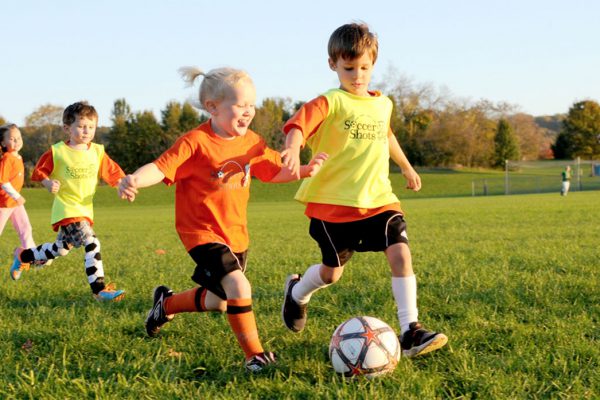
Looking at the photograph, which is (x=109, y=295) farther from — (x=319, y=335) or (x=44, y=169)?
(x=319, y=335)

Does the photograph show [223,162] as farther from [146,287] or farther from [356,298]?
[146,287]

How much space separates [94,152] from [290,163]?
10.9 feet

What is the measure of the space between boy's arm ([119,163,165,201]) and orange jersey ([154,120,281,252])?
0.16m

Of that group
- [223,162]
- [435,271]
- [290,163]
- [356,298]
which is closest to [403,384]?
[290,163]

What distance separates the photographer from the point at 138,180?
3.46 metres

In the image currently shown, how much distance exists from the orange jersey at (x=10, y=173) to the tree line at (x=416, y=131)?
51181 mm

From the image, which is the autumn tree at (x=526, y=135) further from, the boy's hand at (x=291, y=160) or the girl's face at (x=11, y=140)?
the boy's hand at (x=291, y=160)

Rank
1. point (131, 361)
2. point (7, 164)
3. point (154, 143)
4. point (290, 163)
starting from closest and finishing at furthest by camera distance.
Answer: point (131, 361) < point (290, 163) < point (7, 164) < point (154, 143)

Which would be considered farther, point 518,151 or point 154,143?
point 518,151

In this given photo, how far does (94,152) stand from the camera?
21.1 ft

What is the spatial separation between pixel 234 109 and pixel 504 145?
72.8 m

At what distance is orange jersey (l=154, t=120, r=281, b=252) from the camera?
3848 mm

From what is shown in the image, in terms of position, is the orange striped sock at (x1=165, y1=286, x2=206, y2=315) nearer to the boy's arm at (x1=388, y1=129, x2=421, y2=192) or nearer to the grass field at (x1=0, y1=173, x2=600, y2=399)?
the grass field at (x1=0, y1=173, x2=600, y2=399)

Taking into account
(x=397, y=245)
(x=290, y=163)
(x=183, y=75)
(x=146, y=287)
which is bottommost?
(x=146, y=287)
